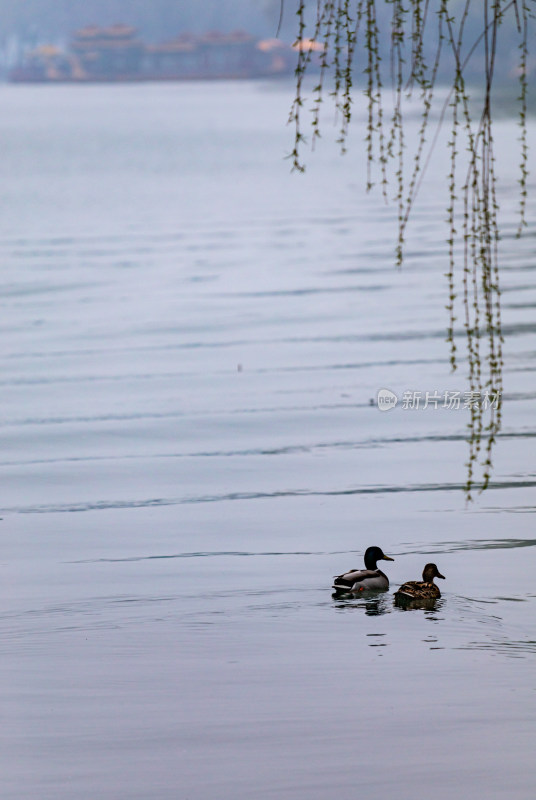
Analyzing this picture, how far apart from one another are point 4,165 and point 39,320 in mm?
29214

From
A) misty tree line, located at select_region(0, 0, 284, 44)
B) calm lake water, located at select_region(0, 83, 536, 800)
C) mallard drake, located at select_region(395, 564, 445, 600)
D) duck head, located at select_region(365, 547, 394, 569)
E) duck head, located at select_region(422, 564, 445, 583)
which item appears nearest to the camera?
calm lake water, located at select_region(0, 83, 536, 800)

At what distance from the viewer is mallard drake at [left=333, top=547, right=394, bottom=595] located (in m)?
6.13

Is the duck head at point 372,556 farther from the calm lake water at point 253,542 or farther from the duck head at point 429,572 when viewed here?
the duck head at point 429,572

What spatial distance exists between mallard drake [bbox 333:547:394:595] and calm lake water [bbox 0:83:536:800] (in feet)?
0.25

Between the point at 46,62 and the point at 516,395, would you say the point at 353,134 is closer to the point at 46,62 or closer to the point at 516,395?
the point at 516,395

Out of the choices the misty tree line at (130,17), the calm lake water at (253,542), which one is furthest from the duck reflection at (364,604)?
the misty tree line at (130,17)

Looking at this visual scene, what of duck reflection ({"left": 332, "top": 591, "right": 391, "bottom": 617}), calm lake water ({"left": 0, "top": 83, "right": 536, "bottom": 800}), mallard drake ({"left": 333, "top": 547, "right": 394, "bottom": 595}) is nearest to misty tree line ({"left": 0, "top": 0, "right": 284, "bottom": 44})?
calm lake water ({"left": 0, "top": 83, "right": 536, "bottom": 800})

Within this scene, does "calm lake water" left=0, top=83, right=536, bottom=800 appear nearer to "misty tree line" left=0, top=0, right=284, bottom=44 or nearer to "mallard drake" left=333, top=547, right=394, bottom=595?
"mallard drake" left=333, top=547, right=394, bottom=595

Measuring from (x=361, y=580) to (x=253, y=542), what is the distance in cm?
100

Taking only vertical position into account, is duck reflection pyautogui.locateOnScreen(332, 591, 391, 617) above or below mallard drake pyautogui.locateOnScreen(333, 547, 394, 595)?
below

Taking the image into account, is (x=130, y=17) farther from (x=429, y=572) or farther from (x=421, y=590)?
(x=421, y=590)

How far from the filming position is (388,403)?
10.1 metres

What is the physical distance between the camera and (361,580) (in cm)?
614

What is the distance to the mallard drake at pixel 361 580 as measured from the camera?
613 cm
